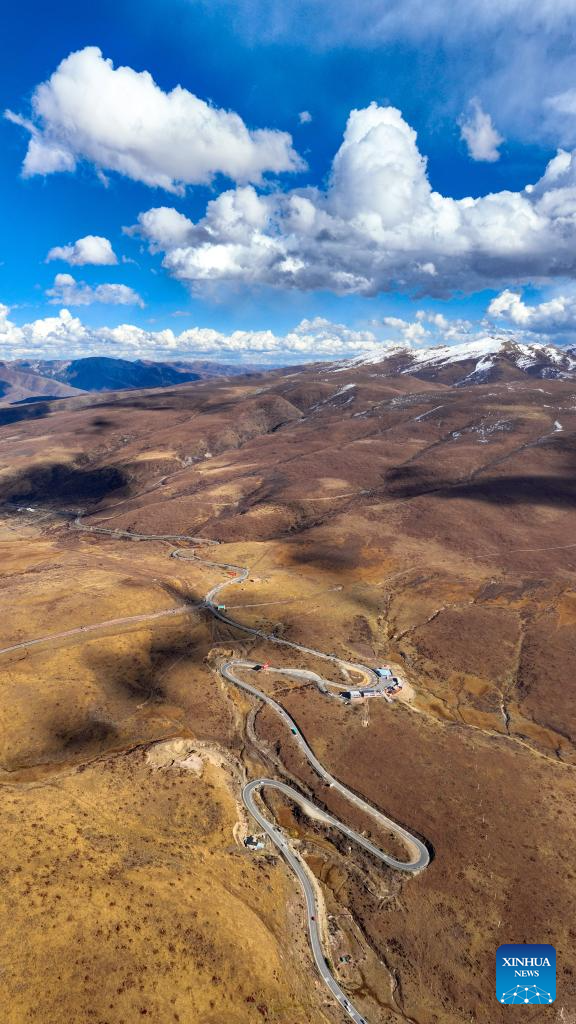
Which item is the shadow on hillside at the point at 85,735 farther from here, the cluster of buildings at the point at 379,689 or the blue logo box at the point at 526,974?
the blue logo box at the point at 526,974

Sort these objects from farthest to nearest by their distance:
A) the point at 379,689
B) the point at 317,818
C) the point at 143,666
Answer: the point at 143,666
the point at 379,689
the point at 317,818

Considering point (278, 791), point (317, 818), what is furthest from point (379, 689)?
point (317, 818)

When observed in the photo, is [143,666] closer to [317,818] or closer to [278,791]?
[278,791]

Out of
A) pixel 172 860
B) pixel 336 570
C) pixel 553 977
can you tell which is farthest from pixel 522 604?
pixel 172 860

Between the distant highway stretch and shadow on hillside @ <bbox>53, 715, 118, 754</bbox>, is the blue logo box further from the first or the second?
shadow on hillside @ <bbox>53, 715, 118, 754</bbox>

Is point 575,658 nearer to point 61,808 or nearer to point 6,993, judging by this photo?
point 61,808

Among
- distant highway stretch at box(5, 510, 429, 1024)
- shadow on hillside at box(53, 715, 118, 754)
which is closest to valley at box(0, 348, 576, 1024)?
shadow on hillside at box(53, 715, 118, 754)

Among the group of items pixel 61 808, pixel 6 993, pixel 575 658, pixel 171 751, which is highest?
pixel 6 993

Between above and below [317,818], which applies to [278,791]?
above

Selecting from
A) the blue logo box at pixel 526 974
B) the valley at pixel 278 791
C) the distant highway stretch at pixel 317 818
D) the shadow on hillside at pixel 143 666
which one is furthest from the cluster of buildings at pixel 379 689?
the blue logo box at pixel 526 974
